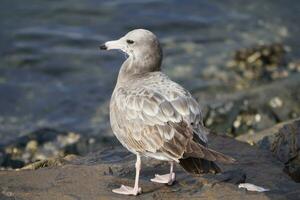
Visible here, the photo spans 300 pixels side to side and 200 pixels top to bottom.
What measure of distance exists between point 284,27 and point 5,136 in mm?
7293

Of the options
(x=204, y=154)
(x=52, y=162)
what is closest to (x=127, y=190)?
(x=204, y=154)

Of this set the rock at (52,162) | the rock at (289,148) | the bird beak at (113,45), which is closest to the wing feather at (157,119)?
the bird beak at (113,45)

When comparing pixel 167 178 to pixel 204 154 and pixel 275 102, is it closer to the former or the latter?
pixel 204 154

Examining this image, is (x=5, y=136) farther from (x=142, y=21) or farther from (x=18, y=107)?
(x=142, y=21)

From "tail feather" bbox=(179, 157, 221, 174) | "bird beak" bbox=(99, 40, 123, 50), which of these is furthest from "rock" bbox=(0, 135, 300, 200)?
"bird beak" bbox=(99, 40, 123, 50)

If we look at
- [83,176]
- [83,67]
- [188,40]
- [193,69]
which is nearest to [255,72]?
[193,69]

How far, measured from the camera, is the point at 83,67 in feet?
44.8

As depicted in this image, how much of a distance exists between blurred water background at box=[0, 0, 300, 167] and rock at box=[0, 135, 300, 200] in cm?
406

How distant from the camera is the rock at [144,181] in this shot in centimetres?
575

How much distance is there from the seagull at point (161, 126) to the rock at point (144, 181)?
17cm

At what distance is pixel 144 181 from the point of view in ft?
20.3

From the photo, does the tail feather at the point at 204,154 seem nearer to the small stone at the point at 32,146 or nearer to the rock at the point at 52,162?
the rock at the point at 52,162

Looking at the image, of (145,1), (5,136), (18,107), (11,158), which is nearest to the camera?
(11,158)

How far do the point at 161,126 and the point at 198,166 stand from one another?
1.54 feet
